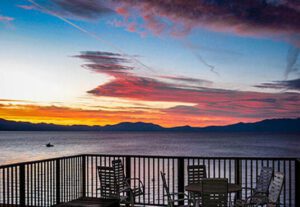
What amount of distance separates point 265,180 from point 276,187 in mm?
775

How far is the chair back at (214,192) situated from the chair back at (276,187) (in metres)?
0.97

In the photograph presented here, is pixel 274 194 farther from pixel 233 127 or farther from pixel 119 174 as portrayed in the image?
pixel 233 127

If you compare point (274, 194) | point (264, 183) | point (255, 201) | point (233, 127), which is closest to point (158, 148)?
point (233, 127)

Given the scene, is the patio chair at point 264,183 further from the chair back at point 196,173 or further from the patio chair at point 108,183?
the patio chair at point 108,183

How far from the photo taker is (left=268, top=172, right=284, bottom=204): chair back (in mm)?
6384

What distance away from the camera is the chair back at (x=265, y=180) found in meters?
7.23

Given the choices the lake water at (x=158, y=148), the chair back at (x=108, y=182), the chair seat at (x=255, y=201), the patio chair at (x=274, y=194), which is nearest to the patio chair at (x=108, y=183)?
the chair back at (x=108, y=182)

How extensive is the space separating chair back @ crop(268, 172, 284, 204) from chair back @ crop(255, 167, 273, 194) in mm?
285

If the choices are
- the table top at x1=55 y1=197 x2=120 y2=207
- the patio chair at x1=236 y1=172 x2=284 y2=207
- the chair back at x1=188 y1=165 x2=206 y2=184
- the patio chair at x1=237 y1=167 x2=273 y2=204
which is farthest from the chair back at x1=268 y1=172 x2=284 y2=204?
the table top at x1=55 y1=197 x2=120 y2=207

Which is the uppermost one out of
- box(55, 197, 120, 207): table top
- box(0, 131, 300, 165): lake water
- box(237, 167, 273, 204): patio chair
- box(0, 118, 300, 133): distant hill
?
box(237, 167, 273, 204): patio chair

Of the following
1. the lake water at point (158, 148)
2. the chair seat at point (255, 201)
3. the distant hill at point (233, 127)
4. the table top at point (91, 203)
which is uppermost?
the table top at point (91, 203)

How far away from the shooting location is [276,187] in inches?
259

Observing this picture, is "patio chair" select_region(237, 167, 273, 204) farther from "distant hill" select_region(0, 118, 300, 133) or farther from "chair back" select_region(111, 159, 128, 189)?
"distant hill" select_region(0, 118, 300, 133)

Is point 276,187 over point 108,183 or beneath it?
over
